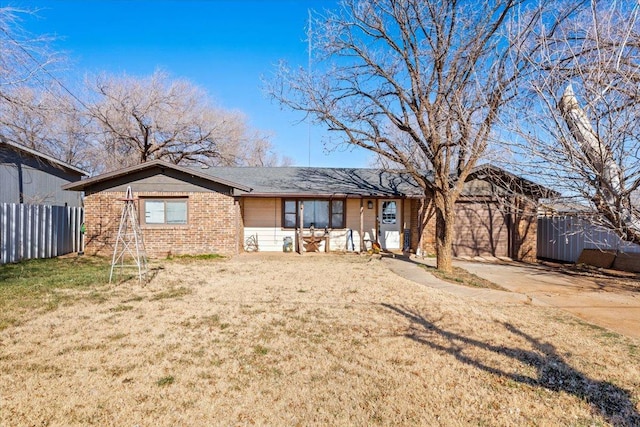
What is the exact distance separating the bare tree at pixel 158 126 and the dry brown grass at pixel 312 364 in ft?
63.6

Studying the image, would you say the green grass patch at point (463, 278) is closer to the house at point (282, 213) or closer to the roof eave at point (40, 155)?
the house at point (282, 213)

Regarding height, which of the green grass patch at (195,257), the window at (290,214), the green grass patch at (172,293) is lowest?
the green grass patch at (172,293)

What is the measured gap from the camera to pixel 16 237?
10.5 metres

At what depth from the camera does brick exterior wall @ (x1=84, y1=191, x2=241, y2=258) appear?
12.5 metres

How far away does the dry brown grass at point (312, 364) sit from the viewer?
9.91ft

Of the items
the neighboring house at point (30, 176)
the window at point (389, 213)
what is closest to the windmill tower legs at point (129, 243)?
the neighboring house at point (30, 176)

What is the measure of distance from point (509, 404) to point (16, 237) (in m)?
12.7

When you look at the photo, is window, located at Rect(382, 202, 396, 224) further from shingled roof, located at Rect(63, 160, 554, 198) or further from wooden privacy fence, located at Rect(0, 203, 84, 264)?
wooden privacy fence, located at Rect(0, 203, 84, 264)

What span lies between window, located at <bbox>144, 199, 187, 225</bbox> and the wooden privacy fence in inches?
115

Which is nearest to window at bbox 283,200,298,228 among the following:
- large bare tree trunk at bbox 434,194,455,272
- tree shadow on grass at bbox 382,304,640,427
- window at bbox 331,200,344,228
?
window at bbox 331,200,344,228

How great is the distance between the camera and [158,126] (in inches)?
929

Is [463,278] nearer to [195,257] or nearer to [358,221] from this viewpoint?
[358,221]

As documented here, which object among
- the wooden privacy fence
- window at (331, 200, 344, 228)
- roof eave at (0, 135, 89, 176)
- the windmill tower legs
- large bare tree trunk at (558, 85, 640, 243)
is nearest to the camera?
large bare tree trunk at (558, 85, 640, 243)

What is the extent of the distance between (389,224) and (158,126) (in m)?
16.9
